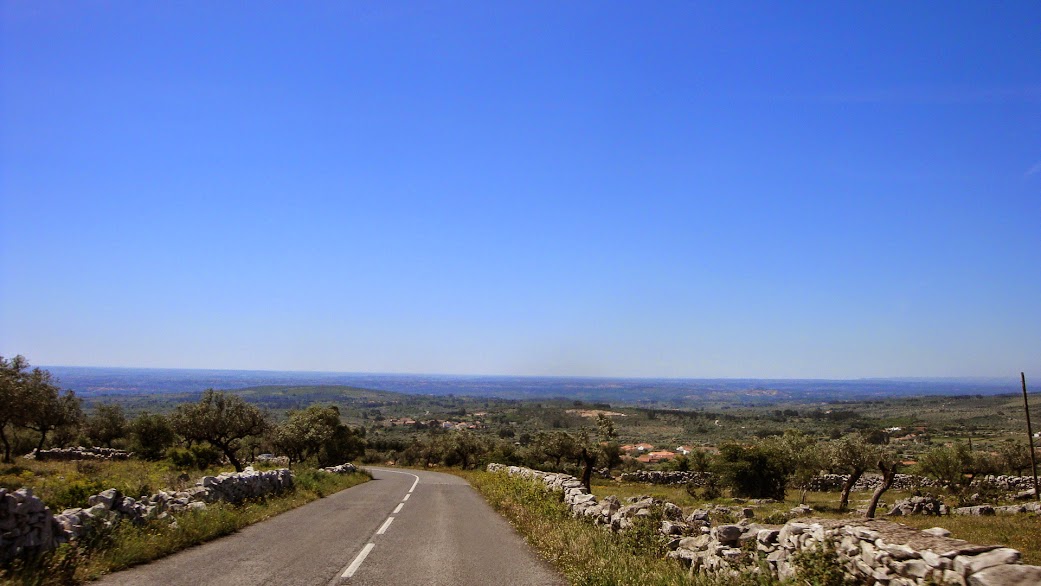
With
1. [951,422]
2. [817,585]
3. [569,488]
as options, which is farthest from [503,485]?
[951,422]

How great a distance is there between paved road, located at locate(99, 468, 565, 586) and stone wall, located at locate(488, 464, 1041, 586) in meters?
2.99

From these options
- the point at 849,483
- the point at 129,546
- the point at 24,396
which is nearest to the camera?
the point at 129,546

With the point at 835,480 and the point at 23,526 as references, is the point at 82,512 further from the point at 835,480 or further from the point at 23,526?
the point at 835,480

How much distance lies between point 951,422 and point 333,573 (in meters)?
169

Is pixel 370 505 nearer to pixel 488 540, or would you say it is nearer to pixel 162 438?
pixel 488 540

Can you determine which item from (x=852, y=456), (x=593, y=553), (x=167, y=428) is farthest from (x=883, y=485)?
(x=167, y=428)

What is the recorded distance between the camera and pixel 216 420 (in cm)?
3612

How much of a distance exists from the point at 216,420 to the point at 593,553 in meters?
32.8

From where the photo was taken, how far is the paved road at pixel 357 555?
9758 mm

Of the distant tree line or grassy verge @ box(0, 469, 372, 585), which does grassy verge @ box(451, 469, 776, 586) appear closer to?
grassy verge @ box(0, 469, 372, 585)

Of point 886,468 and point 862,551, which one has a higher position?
point 862,551

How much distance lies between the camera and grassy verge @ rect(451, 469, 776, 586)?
9.36m

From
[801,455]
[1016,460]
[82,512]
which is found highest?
[82,512]

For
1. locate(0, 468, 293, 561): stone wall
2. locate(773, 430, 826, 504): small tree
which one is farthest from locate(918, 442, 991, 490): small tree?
locate(0, 468, 293, 561): stone wall
